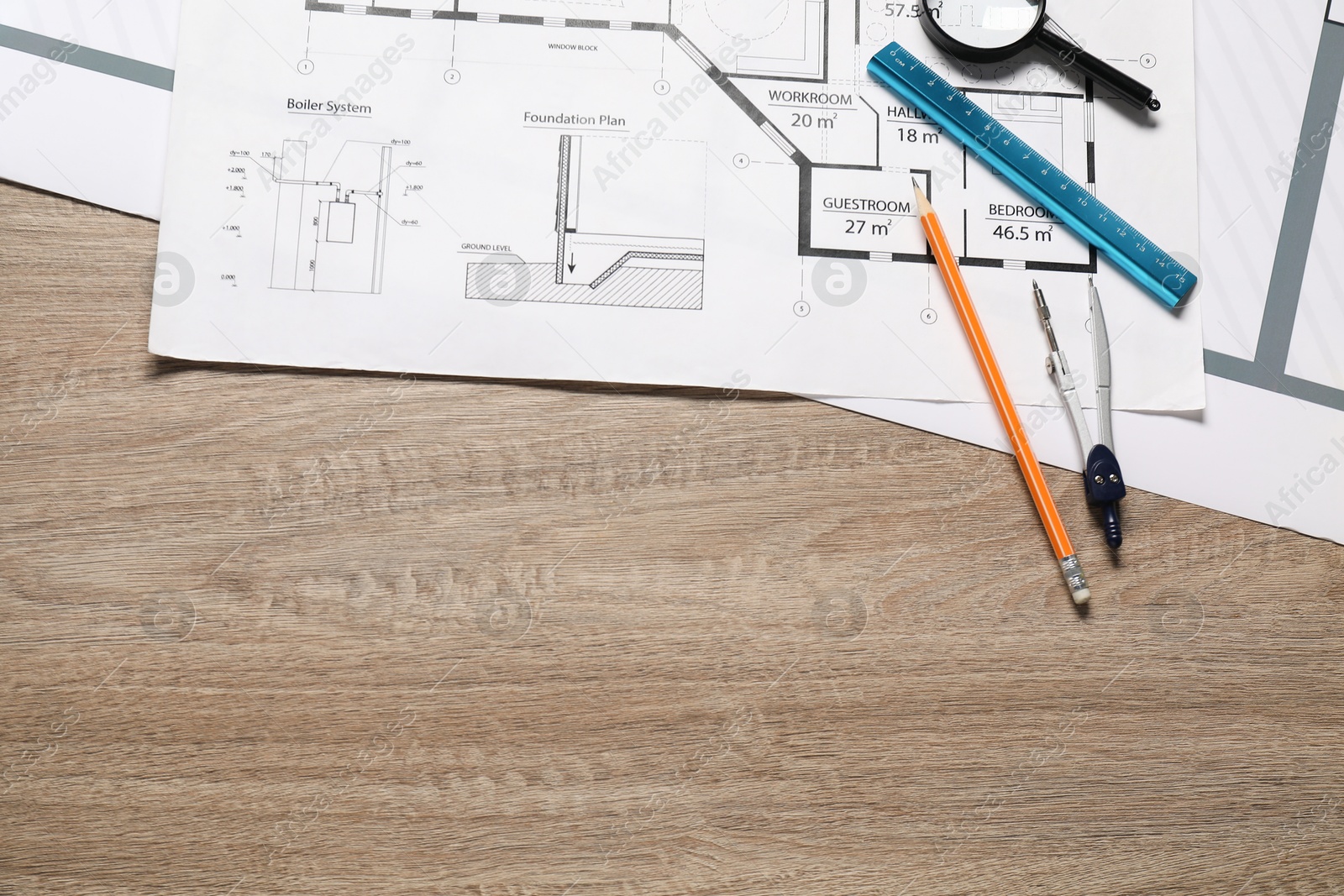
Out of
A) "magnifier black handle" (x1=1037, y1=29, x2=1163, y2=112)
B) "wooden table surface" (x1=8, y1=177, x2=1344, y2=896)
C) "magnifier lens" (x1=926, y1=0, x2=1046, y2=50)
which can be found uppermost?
"magnifier lens" (x1=926, y1=0, x2=1046, y2=50)

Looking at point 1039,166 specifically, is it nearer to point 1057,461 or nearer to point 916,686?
point 1057,461

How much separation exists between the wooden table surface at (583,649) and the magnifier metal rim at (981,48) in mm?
362

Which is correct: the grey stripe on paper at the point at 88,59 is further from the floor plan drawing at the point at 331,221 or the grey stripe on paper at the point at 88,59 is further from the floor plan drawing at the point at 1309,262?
the floor plan drawing at the point at 1309,262

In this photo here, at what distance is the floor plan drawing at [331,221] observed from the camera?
73cm

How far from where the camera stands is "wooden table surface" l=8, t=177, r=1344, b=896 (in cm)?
67

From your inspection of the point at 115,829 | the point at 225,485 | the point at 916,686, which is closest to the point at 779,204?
the point at 916,686

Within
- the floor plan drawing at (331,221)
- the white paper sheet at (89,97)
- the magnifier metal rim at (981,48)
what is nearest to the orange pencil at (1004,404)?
the magnifier metal rim at (981,48)

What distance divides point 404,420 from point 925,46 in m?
0.60

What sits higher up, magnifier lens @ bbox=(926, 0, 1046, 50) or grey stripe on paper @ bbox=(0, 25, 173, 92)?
magnifier lens @ bbox=(926, 0, 1046, 50)

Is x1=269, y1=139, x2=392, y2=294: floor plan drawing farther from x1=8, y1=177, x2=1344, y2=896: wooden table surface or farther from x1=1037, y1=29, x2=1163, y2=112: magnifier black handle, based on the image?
x1=1037, y1=29, x2=1163, y2=112: magnifier black handle

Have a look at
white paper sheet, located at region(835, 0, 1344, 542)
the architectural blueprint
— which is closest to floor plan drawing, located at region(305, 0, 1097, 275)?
the architectural blueprint

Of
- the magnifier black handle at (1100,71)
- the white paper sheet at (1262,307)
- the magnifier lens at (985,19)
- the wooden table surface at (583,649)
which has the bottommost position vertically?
the wooden table surface at (583,649)

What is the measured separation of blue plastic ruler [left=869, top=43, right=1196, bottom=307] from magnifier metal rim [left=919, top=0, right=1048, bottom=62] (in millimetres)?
32

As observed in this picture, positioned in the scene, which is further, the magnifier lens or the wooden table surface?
the magnifier lens
